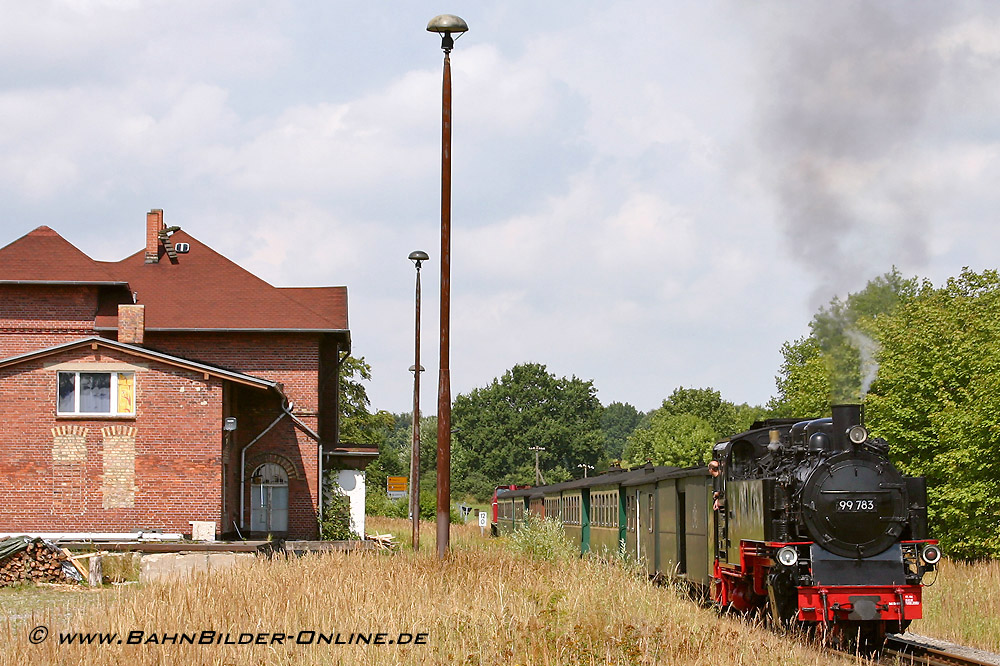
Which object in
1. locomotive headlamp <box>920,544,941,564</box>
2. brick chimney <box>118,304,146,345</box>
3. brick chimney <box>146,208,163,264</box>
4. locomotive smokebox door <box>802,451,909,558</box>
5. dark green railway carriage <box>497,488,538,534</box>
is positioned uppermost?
brick chimney <box>146,208,163,264</box>

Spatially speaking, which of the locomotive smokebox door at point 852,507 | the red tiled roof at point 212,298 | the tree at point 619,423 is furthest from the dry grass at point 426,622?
the tree at point 619,423

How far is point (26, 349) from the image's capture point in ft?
99.5

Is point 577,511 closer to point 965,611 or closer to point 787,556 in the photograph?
point 965,611

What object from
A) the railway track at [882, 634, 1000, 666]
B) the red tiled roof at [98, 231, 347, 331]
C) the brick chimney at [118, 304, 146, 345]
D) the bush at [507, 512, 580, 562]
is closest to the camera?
the railway track at [882, 634, 1000, 666]

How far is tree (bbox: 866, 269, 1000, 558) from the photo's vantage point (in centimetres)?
2617

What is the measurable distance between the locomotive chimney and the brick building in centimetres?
1604

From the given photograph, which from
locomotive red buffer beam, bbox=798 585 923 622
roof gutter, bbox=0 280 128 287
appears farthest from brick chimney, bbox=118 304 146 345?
locomotive red buffer beam, bbox=798 585 923 622

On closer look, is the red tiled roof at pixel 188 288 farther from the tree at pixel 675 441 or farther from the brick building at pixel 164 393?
the tree at pixel 675 441

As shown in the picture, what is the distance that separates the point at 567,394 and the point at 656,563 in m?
85.2

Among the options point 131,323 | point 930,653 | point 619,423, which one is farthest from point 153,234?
point 619,423

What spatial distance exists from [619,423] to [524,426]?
79.5 meters

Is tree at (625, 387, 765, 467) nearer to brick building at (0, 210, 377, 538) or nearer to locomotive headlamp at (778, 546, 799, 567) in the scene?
brick building at (0, 210, 377, 538)

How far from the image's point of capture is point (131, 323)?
28.5 meters

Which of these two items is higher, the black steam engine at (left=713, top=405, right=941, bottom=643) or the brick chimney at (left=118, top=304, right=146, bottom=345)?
the brick chimney at (left=118, top=304, right=146, bottom=345)
